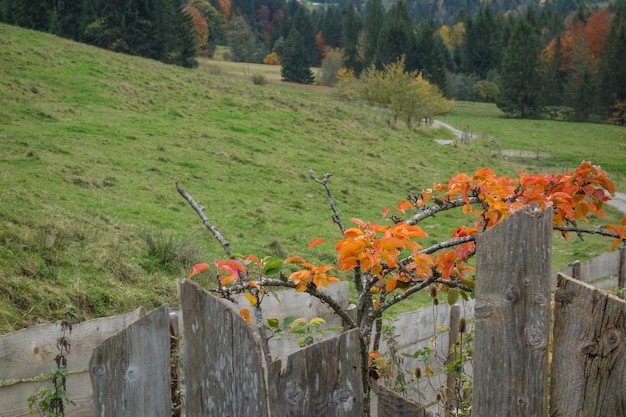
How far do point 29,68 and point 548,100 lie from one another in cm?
6632

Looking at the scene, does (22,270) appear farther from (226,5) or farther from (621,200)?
(226,5)

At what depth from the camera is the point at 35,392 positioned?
17.5 ft

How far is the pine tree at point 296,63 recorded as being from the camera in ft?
292

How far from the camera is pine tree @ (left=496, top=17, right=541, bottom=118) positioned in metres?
79.8

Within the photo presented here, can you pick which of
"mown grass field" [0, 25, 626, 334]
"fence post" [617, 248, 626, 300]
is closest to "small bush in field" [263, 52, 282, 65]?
"mown grass field" [0, 25, 626, 334]

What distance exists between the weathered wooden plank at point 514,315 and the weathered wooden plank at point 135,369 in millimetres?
934

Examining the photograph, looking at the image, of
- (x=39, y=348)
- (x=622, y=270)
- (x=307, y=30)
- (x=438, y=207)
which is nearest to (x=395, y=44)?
(x=307, y=30)

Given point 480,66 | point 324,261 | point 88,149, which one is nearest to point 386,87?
point 88,149

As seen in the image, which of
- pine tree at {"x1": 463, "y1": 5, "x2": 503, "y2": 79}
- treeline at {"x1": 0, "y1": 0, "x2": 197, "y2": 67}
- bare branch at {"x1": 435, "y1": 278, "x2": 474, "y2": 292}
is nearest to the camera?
bare branch at {"x1": 435, "y1": 278, "x2": 474, "y2": 292}

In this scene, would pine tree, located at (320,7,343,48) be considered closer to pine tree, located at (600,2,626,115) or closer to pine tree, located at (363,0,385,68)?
pine tree, located at (363,0,385,68)

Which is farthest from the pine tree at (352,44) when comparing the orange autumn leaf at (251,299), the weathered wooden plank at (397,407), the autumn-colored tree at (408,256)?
the weathered wooden plank at (397,407)

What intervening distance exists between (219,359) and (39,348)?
4372 mm

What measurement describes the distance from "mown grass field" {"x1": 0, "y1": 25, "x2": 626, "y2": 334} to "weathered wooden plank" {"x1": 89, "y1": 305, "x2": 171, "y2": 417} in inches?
257

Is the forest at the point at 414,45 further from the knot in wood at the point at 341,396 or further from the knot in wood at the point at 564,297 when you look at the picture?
the knot in wood at the point at 564,297
